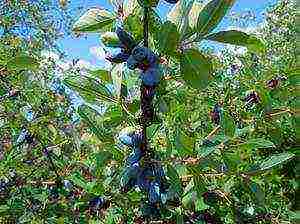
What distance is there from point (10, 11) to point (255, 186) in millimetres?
7875

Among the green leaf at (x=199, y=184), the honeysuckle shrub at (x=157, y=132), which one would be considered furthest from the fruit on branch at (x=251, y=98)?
the green leaf at (x=199, y=184)

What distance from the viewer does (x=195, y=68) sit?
0.89 metres

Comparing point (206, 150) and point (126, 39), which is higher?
point (126, 39)

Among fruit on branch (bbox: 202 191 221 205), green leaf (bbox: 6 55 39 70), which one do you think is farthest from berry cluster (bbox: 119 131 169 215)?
fruit on branch (bbox: 202 191 221 205)

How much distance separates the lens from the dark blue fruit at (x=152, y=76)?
894mm

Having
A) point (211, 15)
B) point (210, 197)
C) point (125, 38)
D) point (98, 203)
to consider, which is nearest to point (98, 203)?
point (98, 203)

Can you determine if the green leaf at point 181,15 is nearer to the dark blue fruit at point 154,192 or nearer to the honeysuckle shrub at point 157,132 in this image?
the honeysuckle shrub at point 157,132

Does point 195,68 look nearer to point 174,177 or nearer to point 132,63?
point 132,63

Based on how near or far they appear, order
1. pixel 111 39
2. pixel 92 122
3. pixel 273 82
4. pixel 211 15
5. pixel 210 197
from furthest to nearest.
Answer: pixel 273 82 < pixel 210 197 < pixel 92 122 < pixel 111 39 < pixel 211 15

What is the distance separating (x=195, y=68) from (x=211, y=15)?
102 millimetres

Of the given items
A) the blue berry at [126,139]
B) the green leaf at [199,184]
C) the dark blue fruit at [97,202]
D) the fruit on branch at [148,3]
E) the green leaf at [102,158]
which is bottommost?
the green leaf at [199,184]

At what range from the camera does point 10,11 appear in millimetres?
8414

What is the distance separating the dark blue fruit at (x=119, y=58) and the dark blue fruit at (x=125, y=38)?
19 mm

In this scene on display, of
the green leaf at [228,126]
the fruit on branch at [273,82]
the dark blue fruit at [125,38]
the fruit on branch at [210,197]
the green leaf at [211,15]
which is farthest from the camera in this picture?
the fruit on branch at [273,82]
